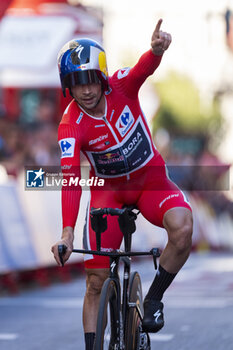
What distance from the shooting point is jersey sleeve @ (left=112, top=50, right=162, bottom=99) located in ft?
18.7

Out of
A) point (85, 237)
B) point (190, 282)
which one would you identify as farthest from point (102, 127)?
point (190, 282)

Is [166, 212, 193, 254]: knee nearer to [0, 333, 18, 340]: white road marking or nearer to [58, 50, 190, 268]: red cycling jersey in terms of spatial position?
[58, 50, 190, 268]: red cycling jersey

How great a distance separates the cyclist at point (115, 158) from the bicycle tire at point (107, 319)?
0.25 m

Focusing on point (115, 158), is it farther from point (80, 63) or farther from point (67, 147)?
point (80, 63)

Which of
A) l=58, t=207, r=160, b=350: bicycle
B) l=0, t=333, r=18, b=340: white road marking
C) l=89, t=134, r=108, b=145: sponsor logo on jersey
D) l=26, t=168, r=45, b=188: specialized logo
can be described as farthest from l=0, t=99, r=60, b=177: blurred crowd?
l=58, t=207, r=160, b=350: bicycle

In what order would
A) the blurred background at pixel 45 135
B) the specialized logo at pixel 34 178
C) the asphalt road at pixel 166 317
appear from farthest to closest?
the blurred background at pixel 45 135 < the asphalt road at pixel 166 317 < the specialized logo at pixel 34 178

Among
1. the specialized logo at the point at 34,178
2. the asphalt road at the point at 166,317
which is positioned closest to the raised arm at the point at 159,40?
the specialized logo at the point at 34,178

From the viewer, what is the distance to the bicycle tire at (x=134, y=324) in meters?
5.56

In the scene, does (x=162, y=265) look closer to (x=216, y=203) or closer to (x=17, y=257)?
(x=17, y=257)

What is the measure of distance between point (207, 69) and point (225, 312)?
71712 millimetres

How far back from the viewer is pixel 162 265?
5.75 metres

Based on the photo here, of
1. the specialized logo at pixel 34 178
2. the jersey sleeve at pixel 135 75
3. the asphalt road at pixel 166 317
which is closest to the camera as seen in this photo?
the jersey sleeve at pixel 135 75

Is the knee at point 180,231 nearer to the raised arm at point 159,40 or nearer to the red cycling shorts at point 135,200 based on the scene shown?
the red cycling shorts at point 135,200

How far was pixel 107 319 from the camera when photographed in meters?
5.25
